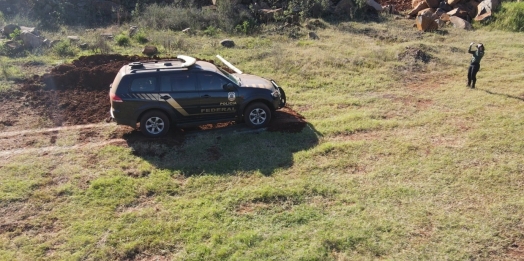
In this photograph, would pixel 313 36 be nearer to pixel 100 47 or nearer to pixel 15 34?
pixel 100 47

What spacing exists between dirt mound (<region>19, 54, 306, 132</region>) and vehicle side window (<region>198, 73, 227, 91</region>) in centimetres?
164

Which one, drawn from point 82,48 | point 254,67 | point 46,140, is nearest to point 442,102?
point 254,67

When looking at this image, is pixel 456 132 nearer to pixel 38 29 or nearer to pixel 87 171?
pixel 87 171

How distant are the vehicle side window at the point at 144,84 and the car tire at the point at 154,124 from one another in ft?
1.82

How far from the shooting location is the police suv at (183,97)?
9727 millimetres

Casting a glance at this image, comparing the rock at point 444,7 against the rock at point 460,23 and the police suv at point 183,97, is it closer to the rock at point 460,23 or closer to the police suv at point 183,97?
the rock at point 460,23

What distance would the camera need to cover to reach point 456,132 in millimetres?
10594

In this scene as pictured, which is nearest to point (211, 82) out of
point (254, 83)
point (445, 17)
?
point (254, 83)

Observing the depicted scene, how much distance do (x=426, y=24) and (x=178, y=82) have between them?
13880 millimetres

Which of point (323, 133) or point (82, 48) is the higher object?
point (82, 48)

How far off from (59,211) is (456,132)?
8859 mm

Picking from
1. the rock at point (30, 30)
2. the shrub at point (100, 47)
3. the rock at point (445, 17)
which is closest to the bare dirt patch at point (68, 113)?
the shrub at point (100, 47)

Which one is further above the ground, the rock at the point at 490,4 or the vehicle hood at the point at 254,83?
the rock at the point at 490,4

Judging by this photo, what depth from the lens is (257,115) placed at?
1061 cm
